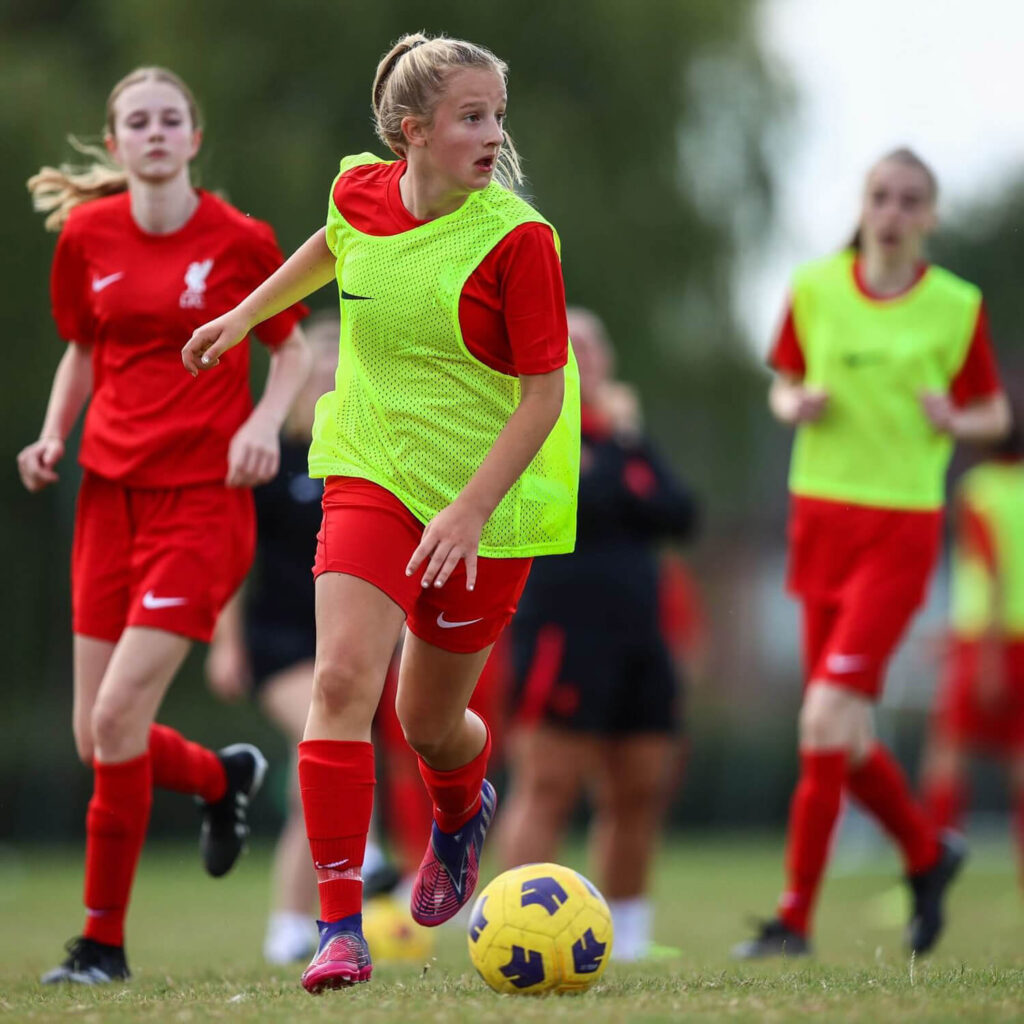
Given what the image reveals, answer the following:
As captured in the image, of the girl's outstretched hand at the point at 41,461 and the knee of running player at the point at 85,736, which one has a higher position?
the girl's outstretched hand at the point at 41,461

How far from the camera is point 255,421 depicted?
225 inches

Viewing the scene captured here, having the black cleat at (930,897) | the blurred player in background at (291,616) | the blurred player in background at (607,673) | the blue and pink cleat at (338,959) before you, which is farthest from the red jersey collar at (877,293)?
the blue and pink cleat at (338,959)

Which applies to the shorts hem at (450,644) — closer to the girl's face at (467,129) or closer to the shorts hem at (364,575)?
the shorts hem at (364,575)

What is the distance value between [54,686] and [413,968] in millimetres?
11773

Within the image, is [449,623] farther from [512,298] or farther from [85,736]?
[85,736]

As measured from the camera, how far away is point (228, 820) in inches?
250

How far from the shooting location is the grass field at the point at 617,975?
4.22m

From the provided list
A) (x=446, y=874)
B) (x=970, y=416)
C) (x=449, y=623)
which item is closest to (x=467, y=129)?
(x=449, y=623)

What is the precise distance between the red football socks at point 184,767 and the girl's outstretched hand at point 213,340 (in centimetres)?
147

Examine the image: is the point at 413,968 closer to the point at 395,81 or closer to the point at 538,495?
the point at 538,495

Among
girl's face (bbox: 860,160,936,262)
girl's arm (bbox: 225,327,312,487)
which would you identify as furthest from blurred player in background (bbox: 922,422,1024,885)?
girl's arm (bbox: 225,327,312,487)

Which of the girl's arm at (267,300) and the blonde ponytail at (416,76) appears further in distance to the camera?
the girl's arm at (267,300)

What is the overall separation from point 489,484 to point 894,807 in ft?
10.9

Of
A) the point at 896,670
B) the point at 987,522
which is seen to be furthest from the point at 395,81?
the point at 896,670
